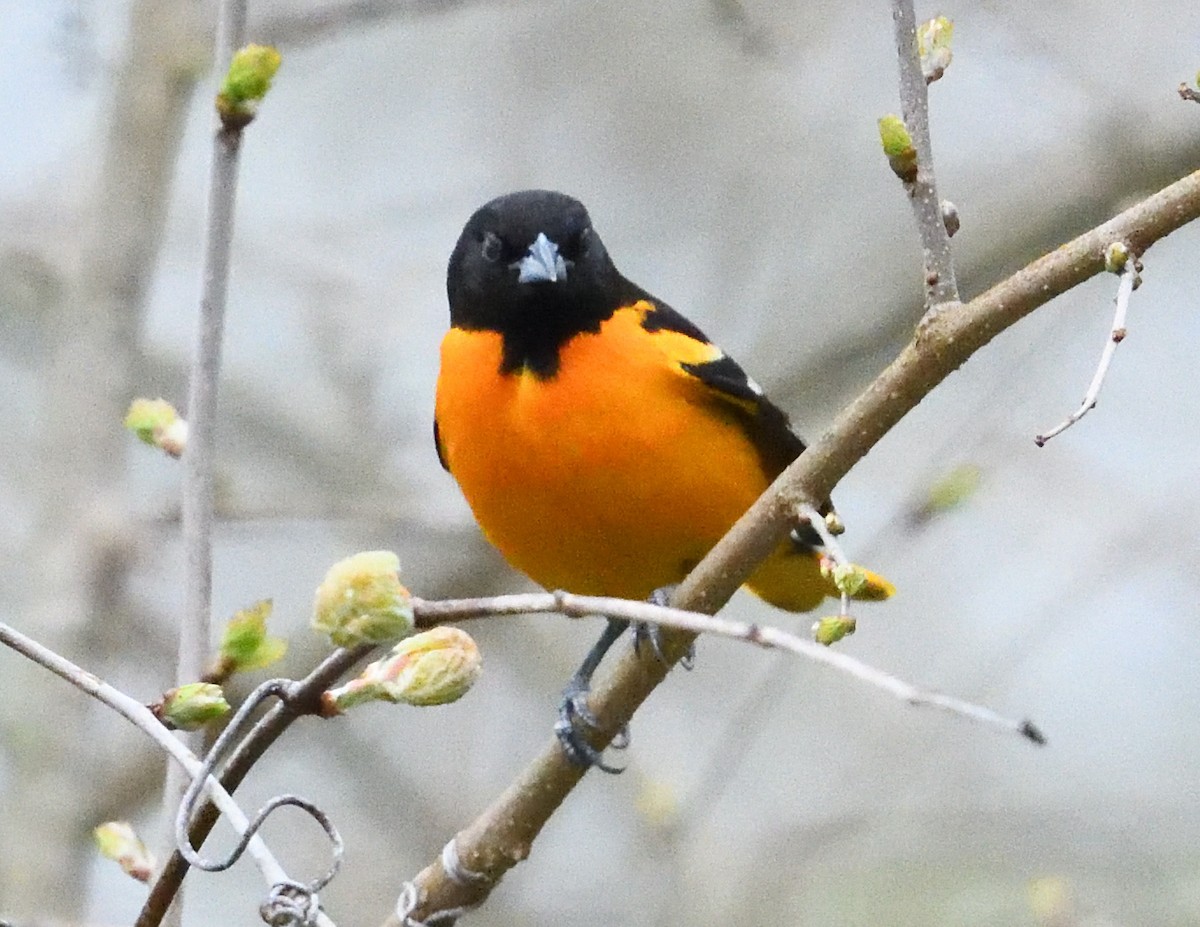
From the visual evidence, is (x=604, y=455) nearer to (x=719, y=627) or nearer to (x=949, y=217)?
(x=949, y=217)

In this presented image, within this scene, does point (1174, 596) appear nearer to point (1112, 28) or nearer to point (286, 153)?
point (1112, 28)

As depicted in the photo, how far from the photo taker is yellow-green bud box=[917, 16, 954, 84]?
1.74 meters

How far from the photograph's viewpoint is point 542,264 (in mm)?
2811

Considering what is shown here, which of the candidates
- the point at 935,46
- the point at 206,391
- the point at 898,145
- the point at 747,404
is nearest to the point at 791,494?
the point at 898,145

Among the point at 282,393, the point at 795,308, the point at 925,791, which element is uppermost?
the point at 795,308

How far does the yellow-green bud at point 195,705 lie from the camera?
136 cm

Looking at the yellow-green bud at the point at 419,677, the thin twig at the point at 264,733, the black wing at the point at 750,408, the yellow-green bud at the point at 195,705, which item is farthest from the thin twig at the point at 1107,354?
the black wing at the point at 750,408

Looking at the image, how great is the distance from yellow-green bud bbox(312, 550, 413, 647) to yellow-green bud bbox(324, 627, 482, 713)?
0.12 meters

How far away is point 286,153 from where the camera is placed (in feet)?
21.0

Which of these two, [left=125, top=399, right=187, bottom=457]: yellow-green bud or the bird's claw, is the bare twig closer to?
[left=125, top=399, right=187, bottom=457]: yellow-green bud

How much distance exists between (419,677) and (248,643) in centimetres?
23

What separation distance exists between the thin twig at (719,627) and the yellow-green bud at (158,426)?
940 mm

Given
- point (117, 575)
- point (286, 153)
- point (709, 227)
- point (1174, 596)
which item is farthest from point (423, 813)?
point (286, 153)

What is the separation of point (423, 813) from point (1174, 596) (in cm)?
270
